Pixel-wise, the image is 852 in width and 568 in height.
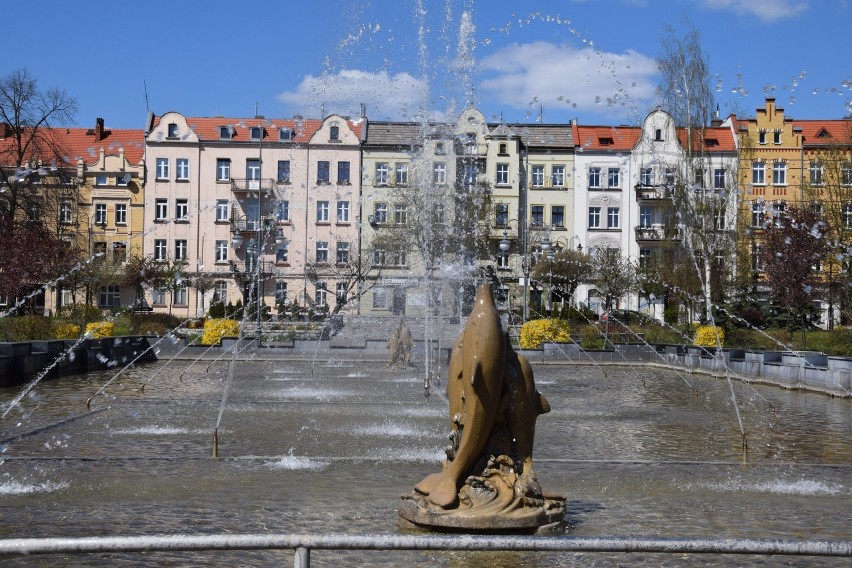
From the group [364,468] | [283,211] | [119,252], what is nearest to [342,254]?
[283,211]

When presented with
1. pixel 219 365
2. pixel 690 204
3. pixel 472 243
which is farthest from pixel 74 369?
pixel 472 243

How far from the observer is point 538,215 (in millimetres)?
65875

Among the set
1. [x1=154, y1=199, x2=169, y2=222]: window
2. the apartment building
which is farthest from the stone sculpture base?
[x1=154, y1=199, x2=169, y2=222]: window

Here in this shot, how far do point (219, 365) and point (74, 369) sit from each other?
17.0 feet

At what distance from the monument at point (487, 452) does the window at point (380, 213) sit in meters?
56.8

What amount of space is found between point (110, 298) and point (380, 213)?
18383 mm

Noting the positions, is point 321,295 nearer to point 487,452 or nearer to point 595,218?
point 595,218

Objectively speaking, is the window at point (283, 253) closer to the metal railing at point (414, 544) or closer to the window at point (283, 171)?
the window at point (283, 171)

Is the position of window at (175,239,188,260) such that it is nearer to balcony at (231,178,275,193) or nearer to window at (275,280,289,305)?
balcony at (231,178,275,193)

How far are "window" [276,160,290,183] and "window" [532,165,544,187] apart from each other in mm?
16313

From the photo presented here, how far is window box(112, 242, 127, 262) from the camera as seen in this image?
5958 cm

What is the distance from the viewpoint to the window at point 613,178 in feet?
217

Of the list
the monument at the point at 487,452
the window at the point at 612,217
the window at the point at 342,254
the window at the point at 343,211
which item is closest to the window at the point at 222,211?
the window at the point at 343,211

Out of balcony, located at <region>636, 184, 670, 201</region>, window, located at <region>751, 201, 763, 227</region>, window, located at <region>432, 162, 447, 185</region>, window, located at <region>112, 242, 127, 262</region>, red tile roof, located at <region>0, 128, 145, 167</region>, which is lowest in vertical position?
window, located at <region>112, 242, 127, 262</region>
